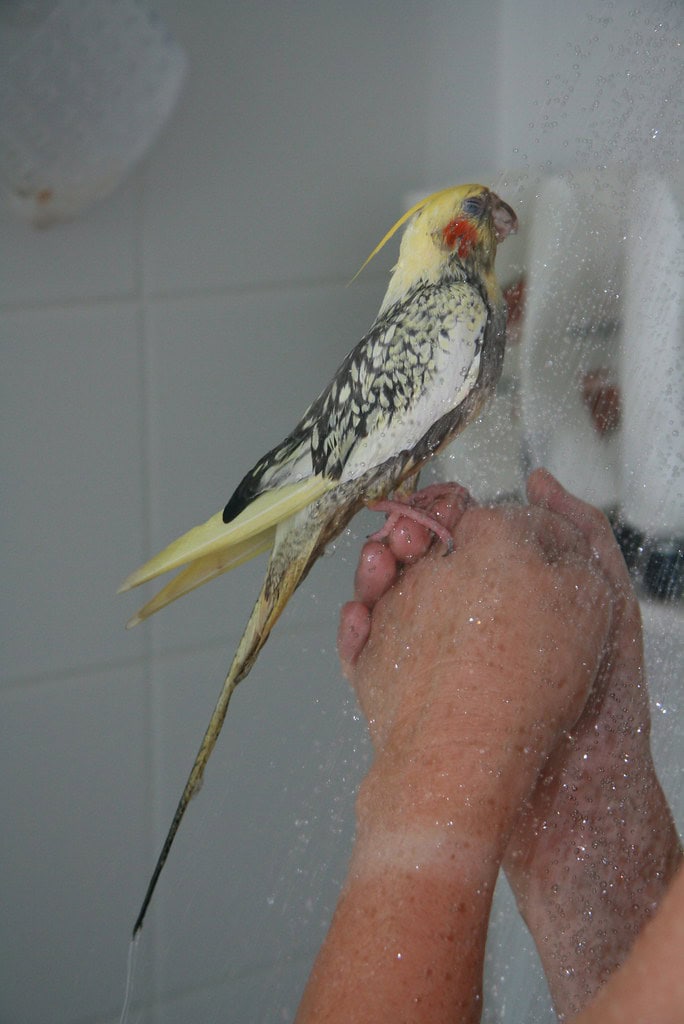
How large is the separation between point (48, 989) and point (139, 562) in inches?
10.3

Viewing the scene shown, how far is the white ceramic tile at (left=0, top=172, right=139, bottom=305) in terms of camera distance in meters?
0.48

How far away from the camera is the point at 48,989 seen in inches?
22.5

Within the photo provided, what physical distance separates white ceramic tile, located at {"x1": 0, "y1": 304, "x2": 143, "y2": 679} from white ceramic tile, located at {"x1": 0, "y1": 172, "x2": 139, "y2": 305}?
1 centimetres

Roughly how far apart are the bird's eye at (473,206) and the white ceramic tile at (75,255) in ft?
0.60

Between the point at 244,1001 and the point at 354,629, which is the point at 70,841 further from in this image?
the point at 354,629

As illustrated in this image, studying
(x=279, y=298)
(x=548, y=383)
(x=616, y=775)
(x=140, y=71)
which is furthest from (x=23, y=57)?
(x=616, y=775)

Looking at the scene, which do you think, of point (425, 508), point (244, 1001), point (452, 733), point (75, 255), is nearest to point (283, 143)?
point (75, 255)

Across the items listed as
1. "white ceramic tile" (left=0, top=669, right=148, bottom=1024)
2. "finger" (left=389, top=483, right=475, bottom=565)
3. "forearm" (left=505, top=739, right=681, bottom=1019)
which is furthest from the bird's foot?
"white ceramic tile" (left=0, top=669, right=148, bottom=1024)

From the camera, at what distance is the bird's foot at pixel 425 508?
1.35ft

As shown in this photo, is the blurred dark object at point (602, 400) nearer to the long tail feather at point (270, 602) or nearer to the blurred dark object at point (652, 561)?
the blurred dark object at point (652, 561)

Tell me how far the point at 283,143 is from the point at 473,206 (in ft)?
0.52

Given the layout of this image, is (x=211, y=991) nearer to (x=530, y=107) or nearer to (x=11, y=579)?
(x=11, y=579)

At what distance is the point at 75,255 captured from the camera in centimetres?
49

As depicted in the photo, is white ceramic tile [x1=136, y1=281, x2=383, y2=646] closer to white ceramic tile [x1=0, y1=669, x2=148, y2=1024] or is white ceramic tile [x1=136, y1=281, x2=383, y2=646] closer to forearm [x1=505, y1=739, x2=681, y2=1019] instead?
white ceramic tile [x1=0, y1=669, x2=148, y2=1024]
